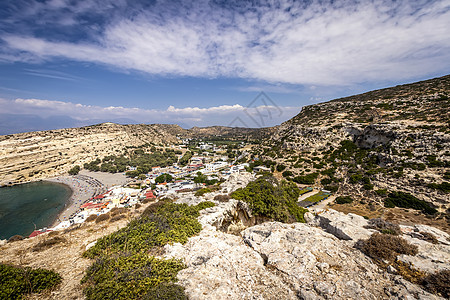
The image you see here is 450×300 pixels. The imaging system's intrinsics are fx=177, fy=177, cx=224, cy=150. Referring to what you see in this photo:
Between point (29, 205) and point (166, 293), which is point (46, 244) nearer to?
point (166, 293)

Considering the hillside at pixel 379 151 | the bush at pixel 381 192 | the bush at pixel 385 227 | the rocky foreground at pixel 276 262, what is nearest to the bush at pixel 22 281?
the rocky foreground at pixel 276 262

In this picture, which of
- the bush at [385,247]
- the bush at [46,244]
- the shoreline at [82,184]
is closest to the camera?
the bush at [385,247]

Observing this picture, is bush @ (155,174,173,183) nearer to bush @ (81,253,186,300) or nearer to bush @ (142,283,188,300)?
bush @ (81,253,186,300)

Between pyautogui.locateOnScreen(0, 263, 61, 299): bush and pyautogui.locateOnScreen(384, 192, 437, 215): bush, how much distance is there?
27607 millimetres

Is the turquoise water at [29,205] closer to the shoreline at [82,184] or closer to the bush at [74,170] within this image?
the shoreline at [82,184]

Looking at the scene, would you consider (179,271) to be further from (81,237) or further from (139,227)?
(81,237)

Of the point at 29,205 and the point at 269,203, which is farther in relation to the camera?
the point at 29,205

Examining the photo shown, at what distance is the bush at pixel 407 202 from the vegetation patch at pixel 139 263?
23.0 metres

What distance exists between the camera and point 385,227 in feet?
29.1

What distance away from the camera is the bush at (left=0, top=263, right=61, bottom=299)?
16.1 feet

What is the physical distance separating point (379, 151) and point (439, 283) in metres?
29.3

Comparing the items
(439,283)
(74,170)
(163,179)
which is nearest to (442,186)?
(439,283)

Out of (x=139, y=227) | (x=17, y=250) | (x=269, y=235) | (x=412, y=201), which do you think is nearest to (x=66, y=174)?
(x=17, y=250)

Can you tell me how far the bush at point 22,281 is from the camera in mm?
4902
